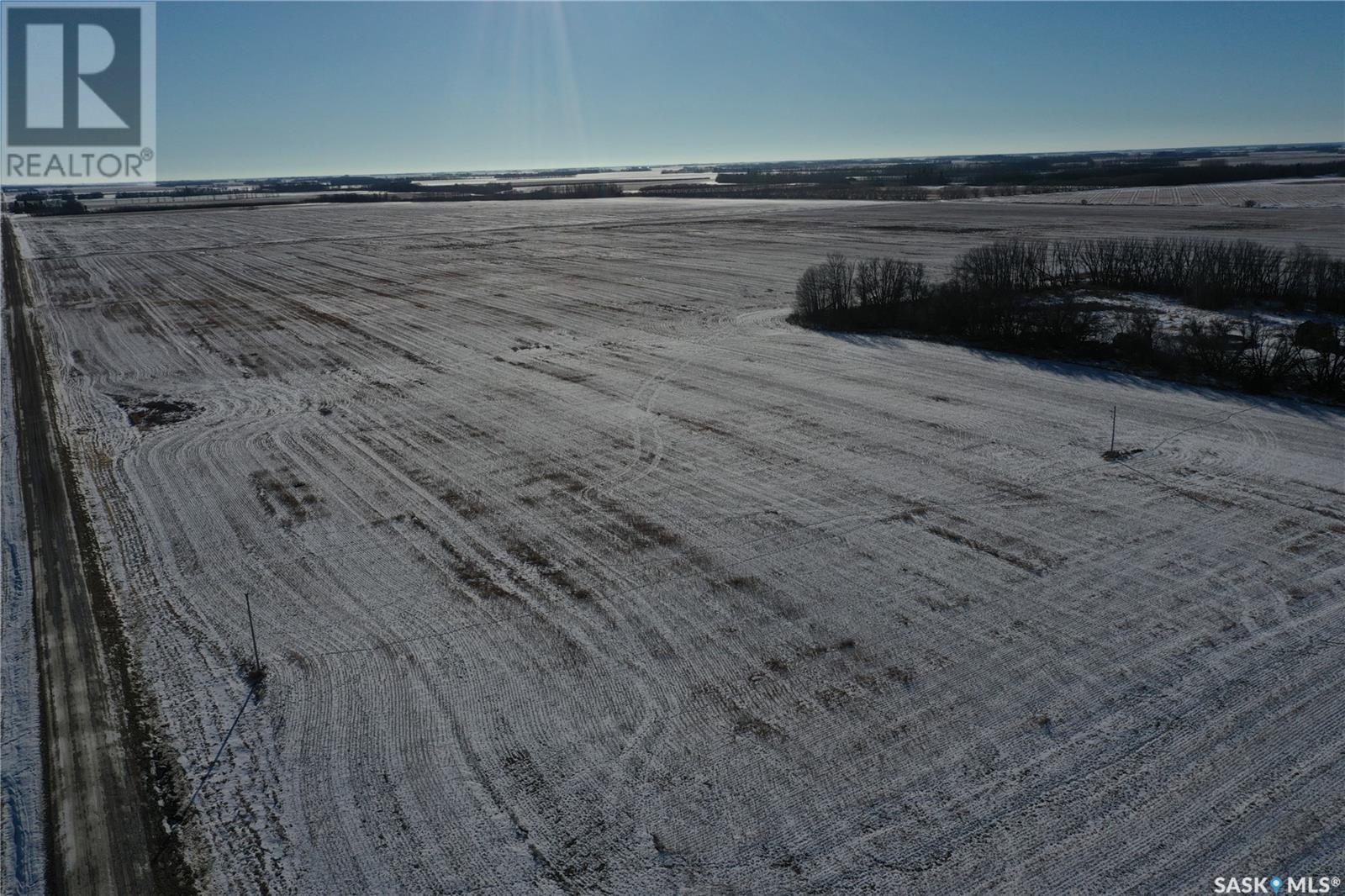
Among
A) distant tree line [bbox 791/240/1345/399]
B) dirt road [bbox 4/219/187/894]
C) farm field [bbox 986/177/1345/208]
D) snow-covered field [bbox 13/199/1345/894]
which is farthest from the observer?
farm field [bbox 986/177/1345/208]

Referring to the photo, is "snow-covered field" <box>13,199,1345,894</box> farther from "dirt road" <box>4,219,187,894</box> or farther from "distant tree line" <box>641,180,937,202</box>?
"distant tree line" <box>641,180,937,202</box>

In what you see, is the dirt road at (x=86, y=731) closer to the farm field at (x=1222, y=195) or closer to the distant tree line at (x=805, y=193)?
the farm field at (x=1222, y=195)

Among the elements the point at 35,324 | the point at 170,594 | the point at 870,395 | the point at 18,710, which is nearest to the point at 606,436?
the point at 870,395

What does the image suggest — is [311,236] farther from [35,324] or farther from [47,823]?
[47,823]
